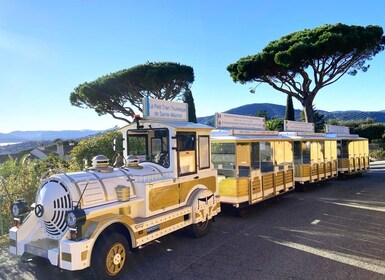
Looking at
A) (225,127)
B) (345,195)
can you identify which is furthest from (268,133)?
(345,195)

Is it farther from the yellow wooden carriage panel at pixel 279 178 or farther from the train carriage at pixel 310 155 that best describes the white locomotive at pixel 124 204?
the train carriage at pixel 310 155

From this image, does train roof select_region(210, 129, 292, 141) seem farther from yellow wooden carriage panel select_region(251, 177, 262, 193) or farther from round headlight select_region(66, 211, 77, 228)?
round headlight select_region(66, 211, 77, 228)

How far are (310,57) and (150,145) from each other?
61.7ft

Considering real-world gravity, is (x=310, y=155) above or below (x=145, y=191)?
above

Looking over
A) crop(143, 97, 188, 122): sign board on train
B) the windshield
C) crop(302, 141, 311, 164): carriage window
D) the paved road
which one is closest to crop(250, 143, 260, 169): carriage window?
the paved road

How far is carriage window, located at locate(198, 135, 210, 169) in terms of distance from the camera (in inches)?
253

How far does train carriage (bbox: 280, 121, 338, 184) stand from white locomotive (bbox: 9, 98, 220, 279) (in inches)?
256

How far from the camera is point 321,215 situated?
816 cm

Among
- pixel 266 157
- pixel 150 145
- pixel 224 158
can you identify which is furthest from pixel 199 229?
pixel 266 157

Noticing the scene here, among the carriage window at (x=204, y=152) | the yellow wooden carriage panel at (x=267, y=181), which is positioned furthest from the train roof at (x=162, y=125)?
the yellow wooden carriage panel at (x=267, y=181)

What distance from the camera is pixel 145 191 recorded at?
5020 mm

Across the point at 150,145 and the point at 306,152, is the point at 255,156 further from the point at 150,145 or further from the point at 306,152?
the point at 306,152

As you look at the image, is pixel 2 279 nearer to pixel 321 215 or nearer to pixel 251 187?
pixel 251 187

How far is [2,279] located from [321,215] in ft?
23.4
